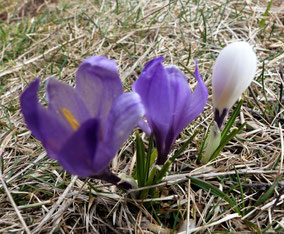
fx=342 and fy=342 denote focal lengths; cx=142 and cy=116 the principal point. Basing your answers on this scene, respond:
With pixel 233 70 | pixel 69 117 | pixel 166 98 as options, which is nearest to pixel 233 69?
pixel 233 70

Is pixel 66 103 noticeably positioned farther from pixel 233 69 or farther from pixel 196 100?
pixel 233 69

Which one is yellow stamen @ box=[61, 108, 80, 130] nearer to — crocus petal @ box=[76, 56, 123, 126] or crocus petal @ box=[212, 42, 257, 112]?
crocus petal @ box=[76, 56, 123, 126]

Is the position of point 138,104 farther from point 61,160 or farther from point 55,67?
point 55,67

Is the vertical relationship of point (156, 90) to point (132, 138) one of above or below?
above

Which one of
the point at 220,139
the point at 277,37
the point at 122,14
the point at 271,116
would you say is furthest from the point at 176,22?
the point at 220,139

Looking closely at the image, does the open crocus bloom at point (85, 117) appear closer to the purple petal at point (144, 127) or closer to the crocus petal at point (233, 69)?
the purple petal at point (144, 127)

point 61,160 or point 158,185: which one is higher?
point 61,160

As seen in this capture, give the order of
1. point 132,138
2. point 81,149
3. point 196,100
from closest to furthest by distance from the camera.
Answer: point 81,149
point 196,100
point 132,138
